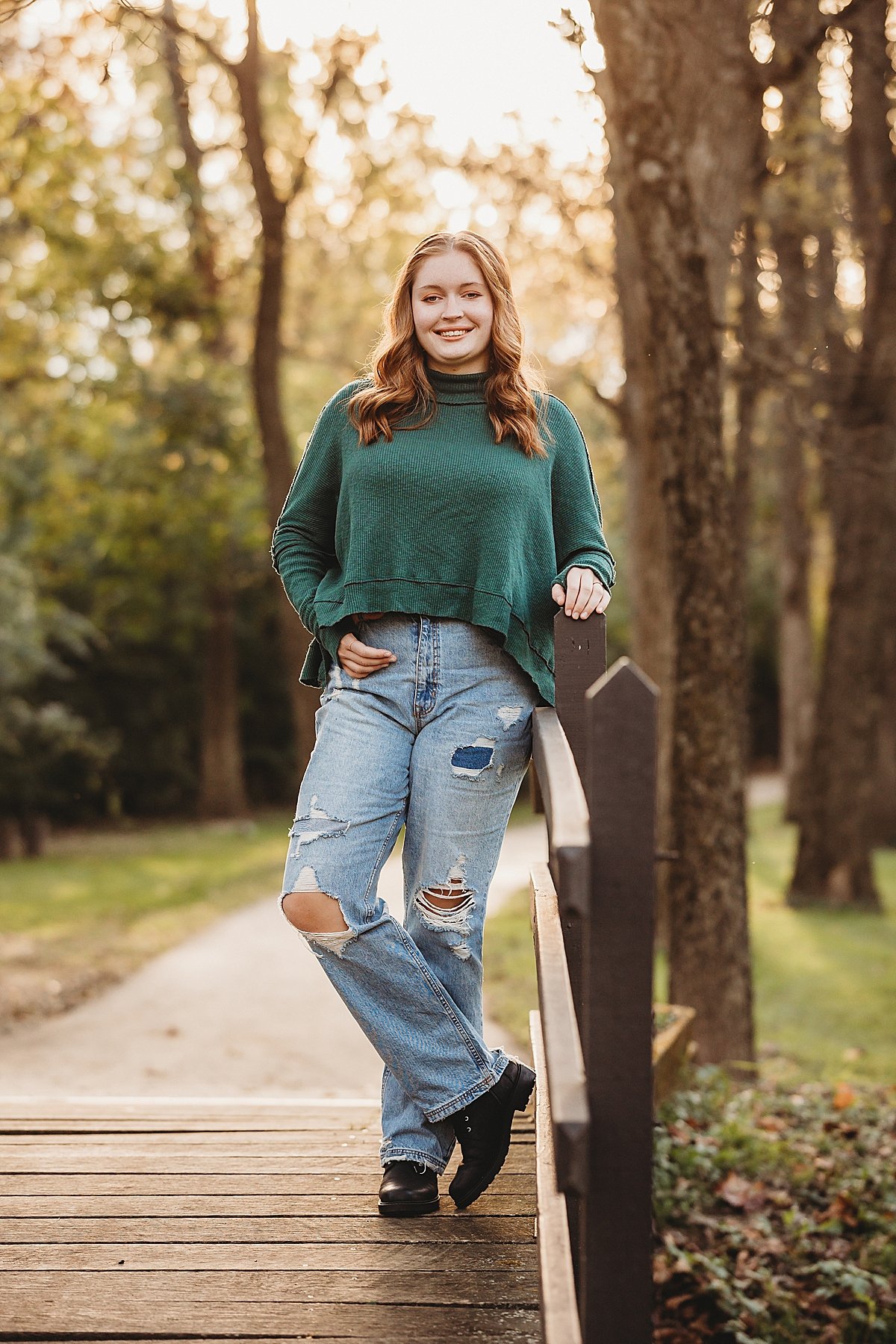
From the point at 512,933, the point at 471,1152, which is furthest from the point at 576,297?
the point at 471,1152

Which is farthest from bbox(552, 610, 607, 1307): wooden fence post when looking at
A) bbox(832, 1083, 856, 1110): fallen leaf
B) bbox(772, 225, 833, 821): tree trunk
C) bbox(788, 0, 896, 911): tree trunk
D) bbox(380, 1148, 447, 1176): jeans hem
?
bbox(772, 225, 833, 821): tree trunk

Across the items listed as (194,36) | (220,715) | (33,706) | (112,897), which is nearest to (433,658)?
(194,36)

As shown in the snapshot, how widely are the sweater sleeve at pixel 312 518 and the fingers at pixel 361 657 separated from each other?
87mm

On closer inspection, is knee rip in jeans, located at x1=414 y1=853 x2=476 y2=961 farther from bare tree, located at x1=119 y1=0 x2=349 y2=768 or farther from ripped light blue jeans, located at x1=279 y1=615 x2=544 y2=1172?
bare tree, located at x1=119 y1=0 x2=349 y2=768

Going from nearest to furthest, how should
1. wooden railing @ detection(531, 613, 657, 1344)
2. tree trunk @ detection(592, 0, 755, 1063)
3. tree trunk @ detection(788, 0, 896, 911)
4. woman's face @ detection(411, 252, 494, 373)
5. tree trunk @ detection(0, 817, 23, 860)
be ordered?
wooden railing @ detection(531, 613, 657, 1344), woman's face @ detection(411, 252, 494, 373), tree trunk @ detection(592, 0, 755, 1063), tree trunk @ detection(788, 0, 896, 911), tree trunk @ detection(0, 817, 23, 860)

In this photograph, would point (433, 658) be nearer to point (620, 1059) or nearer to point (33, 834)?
point (620, 1059)

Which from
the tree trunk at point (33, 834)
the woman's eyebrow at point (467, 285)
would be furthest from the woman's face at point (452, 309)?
the tree trunk at point (33, 834)

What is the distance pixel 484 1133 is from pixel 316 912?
668 millimetres

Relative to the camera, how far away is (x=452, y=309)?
3.03 meters

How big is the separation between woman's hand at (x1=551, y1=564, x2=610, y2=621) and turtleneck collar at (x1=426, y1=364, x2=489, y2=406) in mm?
466

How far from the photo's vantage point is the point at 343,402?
3090 millimetres

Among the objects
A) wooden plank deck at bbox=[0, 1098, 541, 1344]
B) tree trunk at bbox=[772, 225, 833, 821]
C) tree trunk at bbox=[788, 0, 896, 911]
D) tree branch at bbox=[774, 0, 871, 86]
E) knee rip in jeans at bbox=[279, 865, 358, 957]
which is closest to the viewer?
wooden plank deck at bbox=[0, 1098, 541, 1344]

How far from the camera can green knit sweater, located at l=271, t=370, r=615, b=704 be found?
2934mm

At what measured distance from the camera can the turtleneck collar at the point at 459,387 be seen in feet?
10.0
